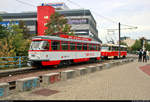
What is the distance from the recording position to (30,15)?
83062 mm

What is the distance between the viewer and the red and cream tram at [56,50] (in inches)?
576

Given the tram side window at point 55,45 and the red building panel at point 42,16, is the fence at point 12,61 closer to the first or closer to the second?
the tram side window at point 55,45

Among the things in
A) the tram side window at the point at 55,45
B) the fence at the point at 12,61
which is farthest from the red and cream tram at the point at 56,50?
the fence at the point at 12,61

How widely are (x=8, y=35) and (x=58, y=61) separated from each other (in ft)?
27.6

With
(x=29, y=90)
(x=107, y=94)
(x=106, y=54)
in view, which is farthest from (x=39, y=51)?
(x=106, y=54)

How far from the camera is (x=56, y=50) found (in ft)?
51.7

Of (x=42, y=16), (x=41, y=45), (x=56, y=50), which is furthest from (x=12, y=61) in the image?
(x=42, y=16)

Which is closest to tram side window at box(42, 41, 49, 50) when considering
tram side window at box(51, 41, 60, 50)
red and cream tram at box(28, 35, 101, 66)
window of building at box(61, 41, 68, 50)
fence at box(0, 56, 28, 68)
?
red and cream tram at box(28, 35, 101, 66)

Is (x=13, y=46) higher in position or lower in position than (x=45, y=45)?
lower

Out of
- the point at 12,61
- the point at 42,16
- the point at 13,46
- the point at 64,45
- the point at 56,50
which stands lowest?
the point at 12,61

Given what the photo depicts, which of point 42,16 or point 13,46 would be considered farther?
point 42,16

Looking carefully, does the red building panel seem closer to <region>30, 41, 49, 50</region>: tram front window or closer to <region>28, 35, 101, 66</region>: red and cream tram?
<region>28, 35, 101, 66</region>: red and cream tram

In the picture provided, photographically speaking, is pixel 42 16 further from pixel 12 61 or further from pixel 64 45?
pixel 12 61

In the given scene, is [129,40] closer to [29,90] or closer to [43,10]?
[43,10]
